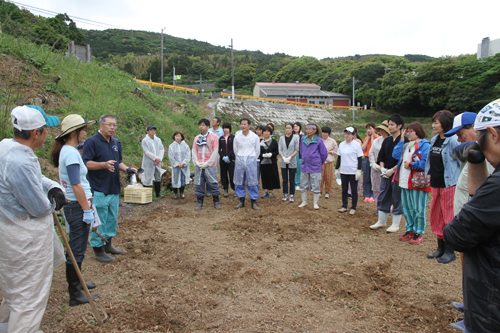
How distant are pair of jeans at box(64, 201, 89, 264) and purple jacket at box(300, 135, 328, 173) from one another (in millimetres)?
4635

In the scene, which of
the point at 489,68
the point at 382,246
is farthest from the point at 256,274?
the point at 489,68

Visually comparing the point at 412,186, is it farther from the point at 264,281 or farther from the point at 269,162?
the point at 269,162

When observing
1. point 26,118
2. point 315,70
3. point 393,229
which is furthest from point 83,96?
point 315,70

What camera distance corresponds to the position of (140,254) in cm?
421

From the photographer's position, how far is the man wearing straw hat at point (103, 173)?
3.71 metres

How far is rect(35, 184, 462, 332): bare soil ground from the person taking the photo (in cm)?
271

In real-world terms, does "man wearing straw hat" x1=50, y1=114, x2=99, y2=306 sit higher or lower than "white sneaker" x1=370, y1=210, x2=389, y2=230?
higher

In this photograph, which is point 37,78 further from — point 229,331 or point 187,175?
point 229,331

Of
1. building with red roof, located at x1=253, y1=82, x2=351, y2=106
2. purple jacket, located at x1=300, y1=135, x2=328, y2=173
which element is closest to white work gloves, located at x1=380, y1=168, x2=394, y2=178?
purple jacket, located at x1=300, y1=135, x2=328, y2=173

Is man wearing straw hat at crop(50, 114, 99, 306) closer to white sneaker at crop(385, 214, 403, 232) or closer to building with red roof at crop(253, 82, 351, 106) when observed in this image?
white sneaker at crop(385, 214, 403, 232)

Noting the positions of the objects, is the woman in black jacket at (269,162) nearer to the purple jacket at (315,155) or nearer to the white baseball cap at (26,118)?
the purple jacket at (315,155)

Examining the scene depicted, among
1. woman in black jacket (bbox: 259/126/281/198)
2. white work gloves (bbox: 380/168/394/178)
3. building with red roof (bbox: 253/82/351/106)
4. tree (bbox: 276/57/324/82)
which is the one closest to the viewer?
white work gloves (bbox: 380/168/394/178)

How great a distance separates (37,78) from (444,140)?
35.5 feet

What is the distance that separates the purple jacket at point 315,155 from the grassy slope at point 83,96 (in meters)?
5.28
